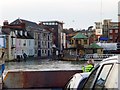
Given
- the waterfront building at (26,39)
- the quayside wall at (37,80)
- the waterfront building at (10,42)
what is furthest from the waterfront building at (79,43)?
the quayside wall at (37,80)

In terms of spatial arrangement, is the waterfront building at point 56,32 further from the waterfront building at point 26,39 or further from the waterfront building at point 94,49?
the waterfront building at point 94,49

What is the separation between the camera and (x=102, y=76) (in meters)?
4.21

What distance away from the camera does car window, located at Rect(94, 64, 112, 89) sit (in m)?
3.99

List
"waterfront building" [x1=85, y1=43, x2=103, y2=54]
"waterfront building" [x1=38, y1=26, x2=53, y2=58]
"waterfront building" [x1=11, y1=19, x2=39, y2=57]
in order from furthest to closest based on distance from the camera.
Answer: "waterfront building" [x1=38, y1=26, x2=53, y2=58] < "waterfront building" [x1=85, y1=43, x2=103, y2=54] < "waterfront building" [x1=11, y1=19, x2=39, y2=57]

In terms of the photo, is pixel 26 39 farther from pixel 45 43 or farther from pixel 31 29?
pixel 45 43

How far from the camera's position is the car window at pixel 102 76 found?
13.1ft

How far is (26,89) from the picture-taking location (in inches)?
463

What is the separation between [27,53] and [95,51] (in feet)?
57.7

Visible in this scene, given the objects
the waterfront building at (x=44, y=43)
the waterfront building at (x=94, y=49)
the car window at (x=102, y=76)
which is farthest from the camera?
the waterfront building at (x=44, y=43)

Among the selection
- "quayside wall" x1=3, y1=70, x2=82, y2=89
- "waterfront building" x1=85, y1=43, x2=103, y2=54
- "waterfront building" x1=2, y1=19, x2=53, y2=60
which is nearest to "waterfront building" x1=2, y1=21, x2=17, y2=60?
"waterfront building" x1=2, y1=19, x2=53, y2=60

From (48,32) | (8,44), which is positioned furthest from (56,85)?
(48,32)

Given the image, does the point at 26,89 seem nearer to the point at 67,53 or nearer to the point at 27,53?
the point at 27,53

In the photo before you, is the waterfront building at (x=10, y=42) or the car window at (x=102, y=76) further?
the waterfront building at (x=10, y=42)

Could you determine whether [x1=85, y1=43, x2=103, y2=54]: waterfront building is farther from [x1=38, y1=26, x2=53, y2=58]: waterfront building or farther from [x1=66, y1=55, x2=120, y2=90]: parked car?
[x1=66, y1=55, x2=120, y2=90]: parked car
